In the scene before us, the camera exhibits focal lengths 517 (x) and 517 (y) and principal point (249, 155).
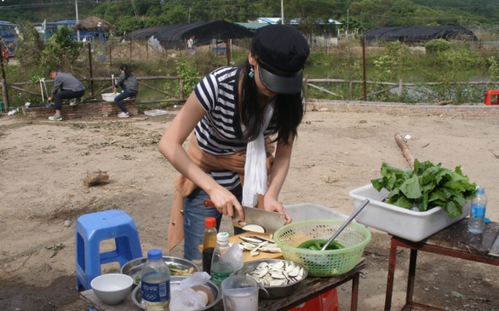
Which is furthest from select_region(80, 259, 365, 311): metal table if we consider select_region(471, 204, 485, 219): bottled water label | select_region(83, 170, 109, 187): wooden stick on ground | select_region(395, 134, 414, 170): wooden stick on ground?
select_region(395, 134, 414, 170): wooden stick on ground

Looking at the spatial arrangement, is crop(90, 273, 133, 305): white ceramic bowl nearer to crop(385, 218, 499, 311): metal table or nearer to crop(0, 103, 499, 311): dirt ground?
crop(385, 218, 499, 311): metal table

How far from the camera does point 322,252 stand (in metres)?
2.00

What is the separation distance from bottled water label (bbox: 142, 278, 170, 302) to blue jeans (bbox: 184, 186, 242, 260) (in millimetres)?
831

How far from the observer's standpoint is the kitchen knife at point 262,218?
2.21 m

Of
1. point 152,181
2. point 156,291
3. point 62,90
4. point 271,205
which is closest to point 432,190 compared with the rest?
point 271,205

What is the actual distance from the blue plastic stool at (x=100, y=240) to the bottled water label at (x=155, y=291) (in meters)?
1.49

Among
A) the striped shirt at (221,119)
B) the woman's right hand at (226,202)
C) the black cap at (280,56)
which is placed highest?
the black cap at (280,56)

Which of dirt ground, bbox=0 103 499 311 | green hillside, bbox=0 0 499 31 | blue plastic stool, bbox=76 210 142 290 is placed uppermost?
green hillside, bbox=0 0 499 31

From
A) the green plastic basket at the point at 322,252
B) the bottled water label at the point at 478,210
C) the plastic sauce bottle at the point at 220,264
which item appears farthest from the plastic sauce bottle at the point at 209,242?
the bottled water label at the point at 478,210

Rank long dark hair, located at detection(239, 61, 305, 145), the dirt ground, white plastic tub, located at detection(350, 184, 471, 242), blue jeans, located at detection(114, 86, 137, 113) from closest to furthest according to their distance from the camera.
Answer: long dark hair, located at detection(239, 61, 305, 145), white plastic tub, located at detection(350, 184, 471, 242), the dirt ground, blue jeans, located at detection(114, 86, 137, 113)

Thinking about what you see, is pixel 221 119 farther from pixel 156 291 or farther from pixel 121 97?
pixel 121 97

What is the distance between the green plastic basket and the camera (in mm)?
2023

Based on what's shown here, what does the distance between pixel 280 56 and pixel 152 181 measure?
4911 millimetres

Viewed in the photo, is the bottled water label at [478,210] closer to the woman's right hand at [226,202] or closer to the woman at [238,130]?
the woman at [238,130]
